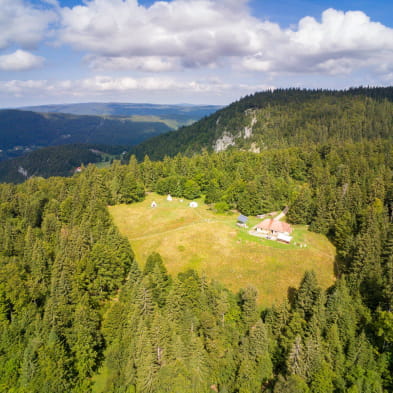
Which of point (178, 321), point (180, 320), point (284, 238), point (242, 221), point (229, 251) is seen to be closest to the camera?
point (178, 321)

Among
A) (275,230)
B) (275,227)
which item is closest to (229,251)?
(275,230)

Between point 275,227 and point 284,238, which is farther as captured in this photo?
point 275,227

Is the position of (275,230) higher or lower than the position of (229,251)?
higher

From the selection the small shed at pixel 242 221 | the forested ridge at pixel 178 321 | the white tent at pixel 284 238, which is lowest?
the forested ridge at pixel 178 321

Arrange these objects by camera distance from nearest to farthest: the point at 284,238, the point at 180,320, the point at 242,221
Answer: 1. the point at 180,320
2. the point at 284,238
3. the point at 242,221

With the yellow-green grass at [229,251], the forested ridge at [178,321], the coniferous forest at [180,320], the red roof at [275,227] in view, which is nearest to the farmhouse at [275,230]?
the red roof at [275,227]

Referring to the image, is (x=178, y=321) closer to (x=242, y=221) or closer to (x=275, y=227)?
(x=275, y=227)

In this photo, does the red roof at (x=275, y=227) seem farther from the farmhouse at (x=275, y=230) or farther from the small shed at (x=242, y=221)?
the small shed at (x=242, y=221)
